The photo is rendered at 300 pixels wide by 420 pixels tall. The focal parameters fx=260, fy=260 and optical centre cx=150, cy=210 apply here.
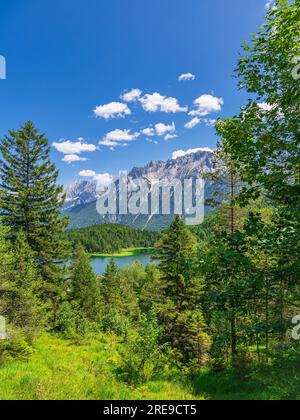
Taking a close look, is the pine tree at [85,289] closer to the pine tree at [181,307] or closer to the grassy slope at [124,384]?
the pine tree at [181,307]

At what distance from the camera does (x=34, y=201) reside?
67.2 feet

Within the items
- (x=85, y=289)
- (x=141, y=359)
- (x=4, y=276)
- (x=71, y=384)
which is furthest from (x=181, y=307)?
(x=85, y=289)

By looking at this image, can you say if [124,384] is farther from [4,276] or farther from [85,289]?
[85,289]

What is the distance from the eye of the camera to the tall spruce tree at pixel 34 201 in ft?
64.8

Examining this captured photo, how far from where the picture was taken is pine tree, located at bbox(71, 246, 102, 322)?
36.9 meters

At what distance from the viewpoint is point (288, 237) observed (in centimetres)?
475

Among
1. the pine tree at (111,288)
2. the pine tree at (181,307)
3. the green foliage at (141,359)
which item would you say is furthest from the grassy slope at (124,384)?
the pine tree at (111,288)

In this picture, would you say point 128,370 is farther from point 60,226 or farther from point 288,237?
point 60,226

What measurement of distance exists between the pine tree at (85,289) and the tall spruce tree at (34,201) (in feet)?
46.0

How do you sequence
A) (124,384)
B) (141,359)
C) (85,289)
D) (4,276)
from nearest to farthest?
(124,384)
(141,359)
(4,276)
(85,289)

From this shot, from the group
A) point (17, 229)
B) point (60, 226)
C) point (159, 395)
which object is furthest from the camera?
point (60, 226)

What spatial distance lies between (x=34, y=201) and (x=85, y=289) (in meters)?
21.3
